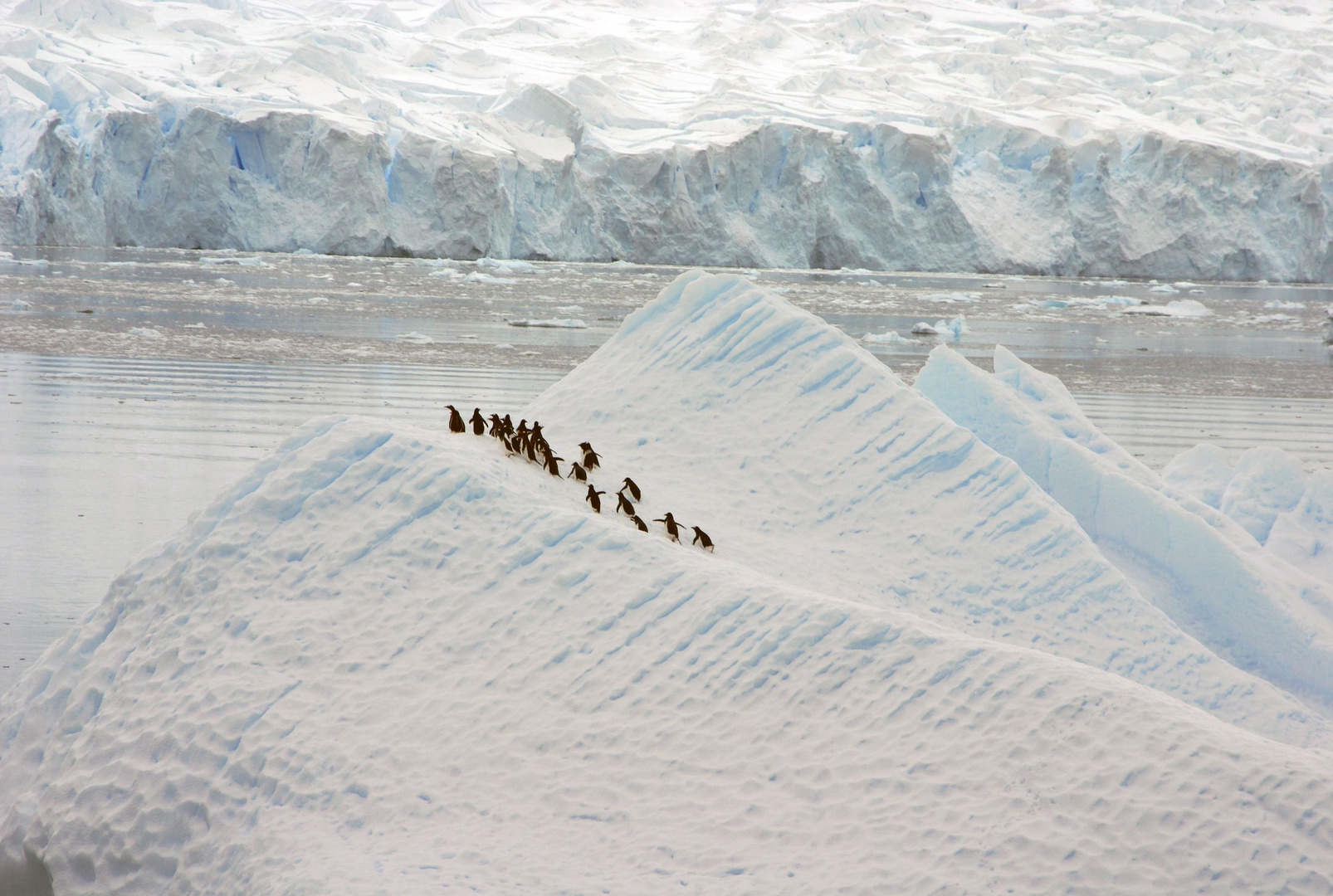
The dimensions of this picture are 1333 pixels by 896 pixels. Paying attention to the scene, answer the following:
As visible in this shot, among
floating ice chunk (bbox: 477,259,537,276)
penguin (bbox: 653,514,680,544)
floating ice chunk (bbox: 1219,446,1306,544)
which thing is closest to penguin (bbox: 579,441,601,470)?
penguin (bbox: 653,514,680,544)

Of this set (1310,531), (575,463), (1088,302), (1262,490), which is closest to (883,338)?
(1262,490)

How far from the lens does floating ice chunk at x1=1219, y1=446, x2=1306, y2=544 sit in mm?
4098

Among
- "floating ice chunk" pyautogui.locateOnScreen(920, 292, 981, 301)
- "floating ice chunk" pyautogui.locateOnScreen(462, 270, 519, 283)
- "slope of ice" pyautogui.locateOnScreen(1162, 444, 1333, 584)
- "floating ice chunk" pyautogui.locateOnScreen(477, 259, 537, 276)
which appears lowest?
"floating ice chunk" pyautogui.locateOnScreen(477, 259, 537, 276)

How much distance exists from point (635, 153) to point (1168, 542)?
27.4 metres

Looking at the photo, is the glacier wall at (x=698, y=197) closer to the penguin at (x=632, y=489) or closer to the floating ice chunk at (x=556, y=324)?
the floating ice chunk at (x=556, y=324)

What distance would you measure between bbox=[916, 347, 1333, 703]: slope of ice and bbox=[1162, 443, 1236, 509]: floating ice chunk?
0.82 metres

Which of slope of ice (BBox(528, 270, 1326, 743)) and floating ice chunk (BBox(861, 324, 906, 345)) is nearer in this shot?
slope of ice (BBox(528, 270, 1326, 743))

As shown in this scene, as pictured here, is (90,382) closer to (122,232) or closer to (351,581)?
(351,581)

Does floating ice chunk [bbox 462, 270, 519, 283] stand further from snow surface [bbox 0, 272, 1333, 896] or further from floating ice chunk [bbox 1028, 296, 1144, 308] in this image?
snow surface [bbox 0, 272, 1333, 896]

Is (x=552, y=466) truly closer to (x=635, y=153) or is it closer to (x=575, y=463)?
(x=575, y=463)

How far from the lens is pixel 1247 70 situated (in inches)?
1652

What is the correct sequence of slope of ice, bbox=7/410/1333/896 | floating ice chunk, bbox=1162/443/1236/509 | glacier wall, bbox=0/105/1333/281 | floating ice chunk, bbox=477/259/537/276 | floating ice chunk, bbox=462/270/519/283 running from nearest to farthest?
slope of ice, bbox=7/410/1333/896
floating ice chunk, bbox=1162/443/1236/509
floating ice chunk, bbox=462/270/519/283
glacier wall, bbox=0/105/1333/281
floating ice chunk, bbox=477/259/537/276

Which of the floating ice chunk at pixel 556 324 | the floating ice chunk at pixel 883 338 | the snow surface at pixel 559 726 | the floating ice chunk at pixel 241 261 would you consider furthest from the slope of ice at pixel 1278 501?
the floating ice chunk at pixel 241 261

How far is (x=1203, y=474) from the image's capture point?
14.9ft
